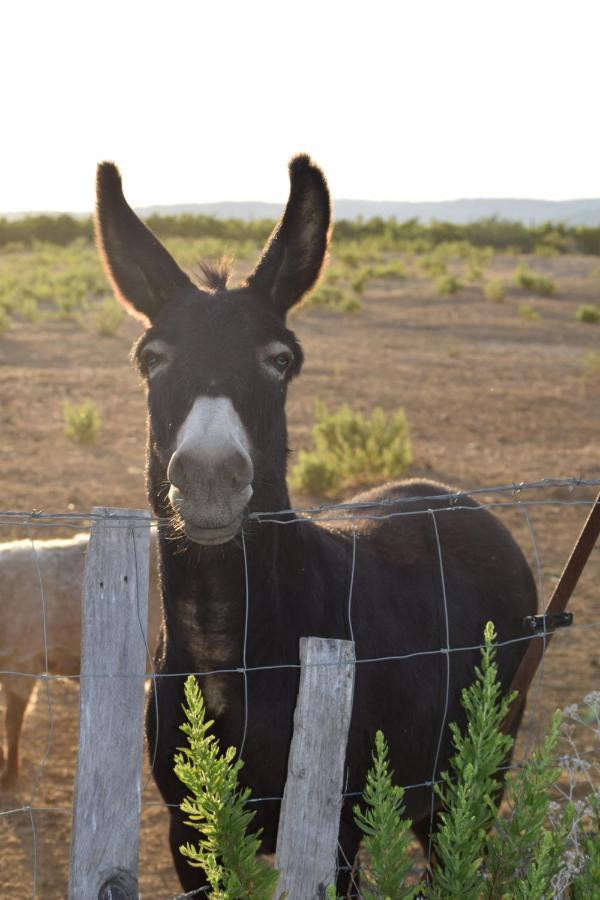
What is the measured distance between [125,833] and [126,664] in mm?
419

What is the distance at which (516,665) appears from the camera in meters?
4.13

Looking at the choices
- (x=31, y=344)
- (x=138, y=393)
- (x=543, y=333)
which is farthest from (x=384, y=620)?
(x=543, y=333)

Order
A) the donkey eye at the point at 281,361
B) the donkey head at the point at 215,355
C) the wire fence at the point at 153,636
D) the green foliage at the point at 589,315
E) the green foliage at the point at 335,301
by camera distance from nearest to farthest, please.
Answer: the donkey head at the point at 215,355, the wire fence at the point at 153,636, the donkey eye at the point at 281,361, the green foliage at the point at 589,315, the green foliage at the point at 335,301

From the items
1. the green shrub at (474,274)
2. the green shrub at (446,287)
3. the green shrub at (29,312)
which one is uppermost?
the green shrub at (474,274)

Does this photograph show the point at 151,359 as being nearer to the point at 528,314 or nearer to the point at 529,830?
the point at 529,830

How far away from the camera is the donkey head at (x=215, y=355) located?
2.64 meters

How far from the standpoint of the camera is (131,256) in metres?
3.43

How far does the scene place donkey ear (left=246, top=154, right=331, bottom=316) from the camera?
3.32 m

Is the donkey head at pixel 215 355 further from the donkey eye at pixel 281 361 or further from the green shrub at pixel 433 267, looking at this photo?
the green shrub at pixel 433 267

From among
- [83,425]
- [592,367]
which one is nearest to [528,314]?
[592,367]

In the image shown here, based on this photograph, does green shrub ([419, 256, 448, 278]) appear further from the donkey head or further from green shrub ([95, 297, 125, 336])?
the donkey head

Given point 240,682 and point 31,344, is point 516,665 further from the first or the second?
point 31,344

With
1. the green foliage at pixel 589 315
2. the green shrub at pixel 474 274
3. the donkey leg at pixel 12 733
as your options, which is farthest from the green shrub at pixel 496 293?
the donkey leg at pixel 12 733

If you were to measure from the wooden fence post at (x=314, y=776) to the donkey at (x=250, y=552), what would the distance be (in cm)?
37
